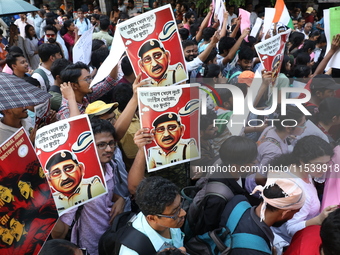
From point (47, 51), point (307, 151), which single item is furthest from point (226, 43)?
point (307, 151)

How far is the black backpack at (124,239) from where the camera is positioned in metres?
1.65

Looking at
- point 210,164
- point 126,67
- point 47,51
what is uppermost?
point 47,51

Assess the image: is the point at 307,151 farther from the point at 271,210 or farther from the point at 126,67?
the point at 126,67

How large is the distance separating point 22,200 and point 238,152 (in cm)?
138

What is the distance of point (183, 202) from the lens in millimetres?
2113

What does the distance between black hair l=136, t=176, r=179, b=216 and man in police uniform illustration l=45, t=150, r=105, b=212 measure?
35 cm

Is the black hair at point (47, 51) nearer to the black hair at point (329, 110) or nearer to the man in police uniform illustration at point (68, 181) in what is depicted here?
the man in police uniform illustration at point (68, 181)

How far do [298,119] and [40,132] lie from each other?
86.8 inches

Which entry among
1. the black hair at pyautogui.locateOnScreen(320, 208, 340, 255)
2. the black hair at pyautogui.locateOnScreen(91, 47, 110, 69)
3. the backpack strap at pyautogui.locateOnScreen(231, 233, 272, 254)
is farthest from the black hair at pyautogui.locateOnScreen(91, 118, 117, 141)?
the black hair at pyautogui.locateOnScreen(91, 47, 110, 69)

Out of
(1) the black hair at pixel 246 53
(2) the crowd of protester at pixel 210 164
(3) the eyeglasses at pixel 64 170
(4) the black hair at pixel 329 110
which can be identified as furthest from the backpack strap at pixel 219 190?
(1) the black hair at pixel 246 53

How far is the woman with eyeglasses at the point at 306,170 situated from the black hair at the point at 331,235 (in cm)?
55

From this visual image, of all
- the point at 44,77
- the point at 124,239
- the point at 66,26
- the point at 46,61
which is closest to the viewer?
the point at 124,239

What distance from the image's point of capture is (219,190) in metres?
1.98

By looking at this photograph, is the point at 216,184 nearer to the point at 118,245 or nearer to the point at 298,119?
the point at 118,245
